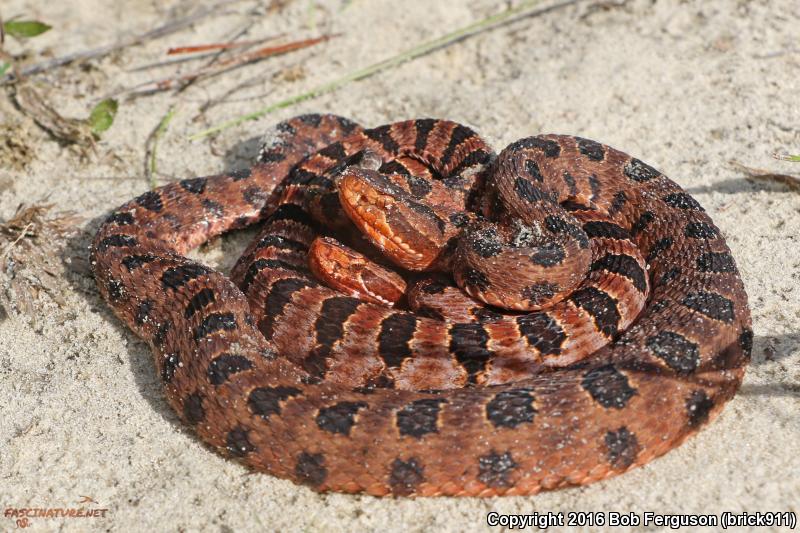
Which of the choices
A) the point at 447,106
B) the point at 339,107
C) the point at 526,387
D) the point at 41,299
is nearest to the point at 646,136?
the point at 447,106

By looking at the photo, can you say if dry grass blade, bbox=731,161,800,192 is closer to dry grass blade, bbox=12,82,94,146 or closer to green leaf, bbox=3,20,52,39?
dry grass blade, bbox=12,82,94,146

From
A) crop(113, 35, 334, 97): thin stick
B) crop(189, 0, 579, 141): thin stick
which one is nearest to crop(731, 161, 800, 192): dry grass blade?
crop(189, 0, 579, 141): thin stick

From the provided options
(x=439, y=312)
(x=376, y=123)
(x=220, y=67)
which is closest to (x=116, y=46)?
(x=220, y=67)

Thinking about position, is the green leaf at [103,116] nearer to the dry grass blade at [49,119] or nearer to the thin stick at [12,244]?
the dry grass blade at [49,119]

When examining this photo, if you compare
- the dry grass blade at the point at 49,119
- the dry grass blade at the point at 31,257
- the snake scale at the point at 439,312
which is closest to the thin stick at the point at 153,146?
the dry grass blade at the point at 49,119

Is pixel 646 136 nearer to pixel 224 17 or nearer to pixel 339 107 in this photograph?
pixel 339 107
